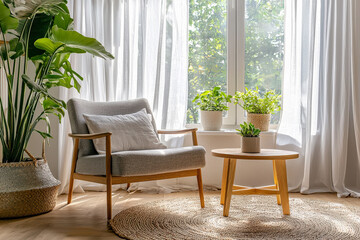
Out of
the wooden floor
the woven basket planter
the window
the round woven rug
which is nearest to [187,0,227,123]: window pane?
the window

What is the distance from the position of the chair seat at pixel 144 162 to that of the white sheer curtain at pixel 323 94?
1242 mm

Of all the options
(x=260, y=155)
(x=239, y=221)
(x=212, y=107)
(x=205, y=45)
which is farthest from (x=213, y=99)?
(x=239, y=221)

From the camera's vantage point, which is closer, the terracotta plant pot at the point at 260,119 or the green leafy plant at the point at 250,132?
the green leafy plant at the point at 250,132

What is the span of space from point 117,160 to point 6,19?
43.5 inches

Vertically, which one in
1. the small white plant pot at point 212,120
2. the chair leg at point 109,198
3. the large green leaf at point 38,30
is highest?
→ the large green leaf at point 38,30

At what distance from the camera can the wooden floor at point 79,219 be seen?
8.33ft

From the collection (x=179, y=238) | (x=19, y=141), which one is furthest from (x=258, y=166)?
(x=19, y=141)

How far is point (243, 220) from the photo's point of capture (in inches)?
112

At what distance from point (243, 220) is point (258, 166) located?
1314 millimetres

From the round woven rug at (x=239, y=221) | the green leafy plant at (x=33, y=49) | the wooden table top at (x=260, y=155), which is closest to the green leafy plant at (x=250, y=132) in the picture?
the wooden table top at (x=260, y=155)

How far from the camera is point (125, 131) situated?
331 cm

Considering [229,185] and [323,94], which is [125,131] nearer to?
[229,185]

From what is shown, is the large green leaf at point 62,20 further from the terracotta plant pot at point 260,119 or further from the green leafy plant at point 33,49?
the terracotta plant pot at point 260,119

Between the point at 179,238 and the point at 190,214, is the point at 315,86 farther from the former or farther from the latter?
the point at 179,238
